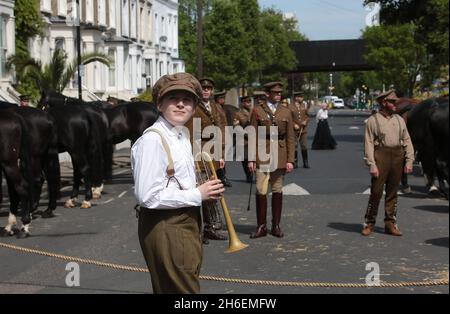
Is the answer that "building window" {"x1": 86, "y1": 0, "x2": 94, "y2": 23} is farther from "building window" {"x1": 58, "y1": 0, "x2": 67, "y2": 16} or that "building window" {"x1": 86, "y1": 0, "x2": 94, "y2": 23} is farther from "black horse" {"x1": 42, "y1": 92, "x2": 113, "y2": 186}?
"black horse" {"x1": 42, "y1": 92, "x2": 113, "y2": 186}

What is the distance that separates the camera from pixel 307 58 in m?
105

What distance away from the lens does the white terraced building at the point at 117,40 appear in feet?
121

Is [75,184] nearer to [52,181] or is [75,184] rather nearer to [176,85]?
[52,181]

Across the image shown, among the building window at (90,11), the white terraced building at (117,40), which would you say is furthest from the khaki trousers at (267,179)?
the building window at (90,11)

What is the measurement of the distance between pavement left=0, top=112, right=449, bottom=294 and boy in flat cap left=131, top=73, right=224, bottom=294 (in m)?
1.31

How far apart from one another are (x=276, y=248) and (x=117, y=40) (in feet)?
118

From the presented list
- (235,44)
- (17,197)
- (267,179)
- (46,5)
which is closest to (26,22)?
(46,5)

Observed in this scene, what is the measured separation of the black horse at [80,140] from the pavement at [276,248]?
1.73 feet

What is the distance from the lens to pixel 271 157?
33.3 feet

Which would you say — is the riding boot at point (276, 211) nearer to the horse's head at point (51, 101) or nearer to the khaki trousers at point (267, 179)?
the khaki trousers at point (267, 179)

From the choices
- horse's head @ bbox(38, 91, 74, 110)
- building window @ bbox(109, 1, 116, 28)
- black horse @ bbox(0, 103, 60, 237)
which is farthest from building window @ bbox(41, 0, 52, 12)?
black horse @ bbox(0, 103, 60, 237)

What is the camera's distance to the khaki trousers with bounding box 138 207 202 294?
3.99 meters

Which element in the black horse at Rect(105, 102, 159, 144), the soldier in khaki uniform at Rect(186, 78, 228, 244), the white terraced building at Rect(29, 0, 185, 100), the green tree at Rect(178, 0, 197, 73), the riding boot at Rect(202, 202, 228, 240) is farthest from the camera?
the green tree at Rect(178, 0, 197, 73)

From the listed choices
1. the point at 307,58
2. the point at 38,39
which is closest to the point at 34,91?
the point at 38,39
